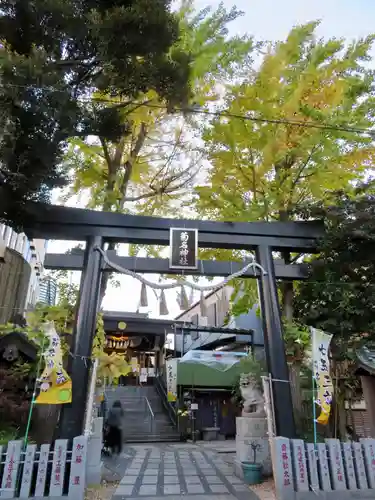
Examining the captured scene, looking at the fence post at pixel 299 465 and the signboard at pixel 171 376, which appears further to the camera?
the signboard at pixel 171 376

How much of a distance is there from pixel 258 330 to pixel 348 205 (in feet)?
40.2

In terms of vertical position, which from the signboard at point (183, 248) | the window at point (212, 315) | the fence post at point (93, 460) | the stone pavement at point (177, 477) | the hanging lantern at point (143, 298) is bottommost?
the stone pavement at point (177, 477)

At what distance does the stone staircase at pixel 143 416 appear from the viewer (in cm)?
1614

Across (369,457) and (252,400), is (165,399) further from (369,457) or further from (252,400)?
(369,457)

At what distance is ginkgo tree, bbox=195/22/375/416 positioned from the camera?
941cm

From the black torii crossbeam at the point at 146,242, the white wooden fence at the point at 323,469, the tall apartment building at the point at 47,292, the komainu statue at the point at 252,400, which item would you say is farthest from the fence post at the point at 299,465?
the tall apartment building at the point at 47,292

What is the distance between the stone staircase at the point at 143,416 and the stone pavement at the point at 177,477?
341cm

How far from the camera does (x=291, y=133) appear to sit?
1001 cm

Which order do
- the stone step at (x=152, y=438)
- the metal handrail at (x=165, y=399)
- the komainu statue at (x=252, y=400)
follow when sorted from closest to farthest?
the komainu statue at (x=252, y=400) → the stone step at (x=152, y=438) → the metal handrail at (x=165, y=399)

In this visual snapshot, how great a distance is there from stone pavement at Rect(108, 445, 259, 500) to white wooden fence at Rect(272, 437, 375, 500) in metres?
1.05

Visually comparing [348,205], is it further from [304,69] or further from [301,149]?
[304,69]

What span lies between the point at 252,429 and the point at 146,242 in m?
5.43

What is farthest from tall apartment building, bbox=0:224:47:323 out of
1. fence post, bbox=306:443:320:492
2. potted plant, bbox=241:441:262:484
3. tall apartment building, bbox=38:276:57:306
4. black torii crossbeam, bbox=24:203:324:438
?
fence post, bbox=306:443:320:492

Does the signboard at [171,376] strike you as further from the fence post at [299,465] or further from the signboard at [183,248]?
the fence post at [299,465]
